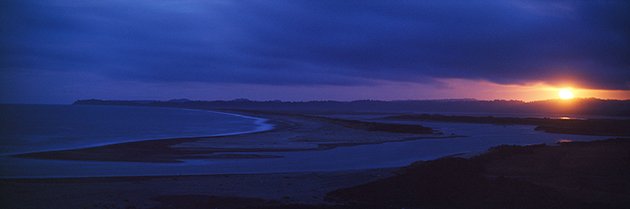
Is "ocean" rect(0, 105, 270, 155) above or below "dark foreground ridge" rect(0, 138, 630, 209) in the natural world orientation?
below

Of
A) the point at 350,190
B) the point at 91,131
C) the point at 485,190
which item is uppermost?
the point at 485,190

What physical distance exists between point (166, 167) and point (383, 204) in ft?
41.9

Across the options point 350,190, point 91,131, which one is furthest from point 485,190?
point 91,131

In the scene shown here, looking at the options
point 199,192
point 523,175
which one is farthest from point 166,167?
point 523,175

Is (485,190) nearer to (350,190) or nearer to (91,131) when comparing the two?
(350,190)

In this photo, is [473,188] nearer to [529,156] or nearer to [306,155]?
[529,156]

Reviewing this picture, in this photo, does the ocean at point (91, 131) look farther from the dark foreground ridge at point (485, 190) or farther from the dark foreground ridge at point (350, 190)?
the dark foreground ridge at point (485, 190)

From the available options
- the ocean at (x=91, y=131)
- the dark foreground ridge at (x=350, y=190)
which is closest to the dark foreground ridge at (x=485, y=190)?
the dark foreground ridge at (x=350, y=190)

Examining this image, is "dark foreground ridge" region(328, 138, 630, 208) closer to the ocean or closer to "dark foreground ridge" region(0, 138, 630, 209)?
"dark foreground ridge" region(0, 138, 630, 209)

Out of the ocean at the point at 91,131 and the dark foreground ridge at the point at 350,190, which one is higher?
the dark foreground ridge at the point at 350,190

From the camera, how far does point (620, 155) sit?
86.0 ft

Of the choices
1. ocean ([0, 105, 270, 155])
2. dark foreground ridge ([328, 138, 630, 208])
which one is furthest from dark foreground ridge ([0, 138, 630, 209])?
ocean ([0, 105, 270, 155])

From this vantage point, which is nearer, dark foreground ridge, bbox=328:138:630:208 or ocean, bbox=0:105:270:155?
dark foreground ridge, bbox=328:138:630:208

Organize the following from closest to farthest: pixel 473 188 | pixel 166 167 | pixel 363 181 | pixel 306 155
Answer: pixel 473 188 → pixel 363 181 → pixel 166 167 → pixel 306 155
